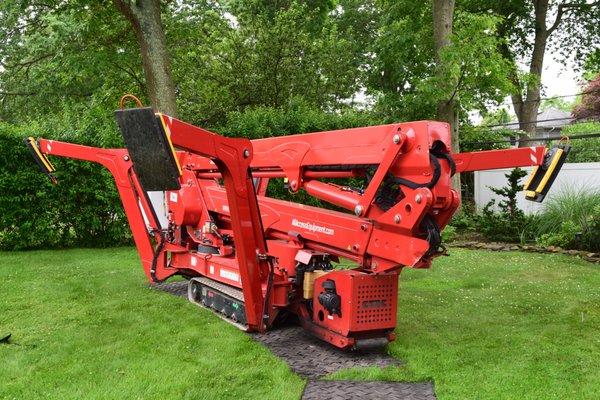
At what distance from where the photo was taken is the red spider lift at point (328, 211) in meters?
4.20

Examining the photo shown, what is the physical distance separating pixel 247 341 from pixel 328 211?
137cm

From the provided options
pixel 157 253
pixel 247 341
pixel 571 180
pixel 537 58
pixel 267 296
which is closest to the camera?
pixel 267 296

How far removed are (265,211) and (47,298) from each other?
2.86 meters

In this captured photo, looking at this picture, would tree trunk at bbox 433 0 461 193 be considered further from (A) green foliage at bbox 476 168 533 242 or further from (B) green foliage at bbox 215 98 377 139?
(B) green foliage at bbox 215 98 377 139

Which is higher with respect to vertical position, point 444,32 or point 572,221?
point 444,32

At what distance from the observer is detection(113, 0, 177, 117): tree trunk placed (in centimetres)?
1076

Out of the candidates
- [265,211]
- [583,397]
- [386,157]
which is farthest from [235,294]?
[583,397]

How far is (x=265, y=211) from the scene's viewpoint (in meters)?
5.85

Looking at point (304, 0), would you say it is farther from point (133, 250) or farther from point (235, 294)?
point (235, 294)

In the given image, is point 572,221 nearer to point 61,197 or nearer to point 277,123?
point 277,123

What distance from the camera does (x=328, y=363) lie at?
4.72 metres

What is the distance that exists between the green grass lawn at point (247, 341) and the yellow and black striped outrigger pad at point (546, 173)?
1363 mm

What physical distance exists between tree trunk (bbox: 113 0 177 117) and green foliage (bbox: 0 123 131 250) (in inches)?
69.6

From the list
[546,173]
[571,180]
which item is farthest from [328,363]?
[571,180]
